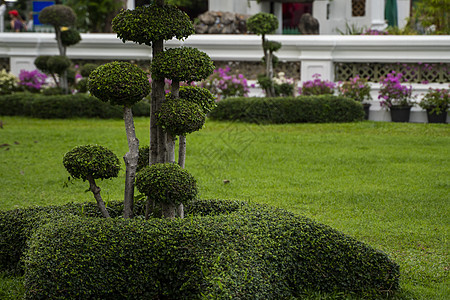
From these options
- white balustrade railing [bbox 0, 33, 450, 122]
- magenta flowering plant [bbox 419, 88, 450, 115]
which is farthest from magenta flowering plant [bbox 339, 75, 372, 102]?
magenta flowering plant [bbox 419, 88, 450, 115]

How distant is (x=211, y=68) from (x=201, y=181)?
3.15 meters

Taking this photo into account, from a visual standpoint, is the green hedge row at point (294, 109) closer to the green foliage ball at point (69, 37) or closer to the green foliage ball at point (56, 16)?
the green foliage ball at point (69, 37)

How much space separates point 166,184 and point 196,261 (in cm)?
50

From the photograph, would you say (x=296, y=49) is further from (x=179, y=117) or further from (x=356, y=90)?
(x=179, y=117)

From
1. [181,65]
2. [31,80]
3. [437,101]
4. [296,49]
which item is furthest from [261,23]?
[181,65]

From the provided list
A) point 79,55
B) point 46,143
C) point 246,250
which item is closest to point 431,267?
point 246,250

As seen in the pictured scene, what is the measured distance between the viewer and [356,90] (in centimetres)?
1244

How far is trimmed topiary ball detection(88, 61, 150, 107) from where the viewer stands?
417 centimetres

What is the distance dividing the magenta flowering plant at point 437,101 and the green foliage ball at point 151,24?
841cm

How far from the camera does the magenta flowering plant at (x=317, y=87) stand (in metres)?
12.6

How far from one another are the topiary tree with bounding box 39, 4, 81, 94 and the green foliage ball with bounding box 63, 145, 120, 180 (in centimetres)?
865

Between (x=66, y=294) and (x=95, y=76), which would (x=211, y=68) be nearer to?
(x=95, y=76)

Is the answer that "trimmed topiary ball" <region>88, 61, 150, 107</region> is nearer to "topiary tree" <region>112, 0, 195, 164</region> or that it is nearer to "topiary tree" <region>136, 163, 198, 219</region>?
"topiary tree" <region>112, 0, 195, 164</region>

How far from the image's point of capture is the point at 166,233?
12.9 ft
